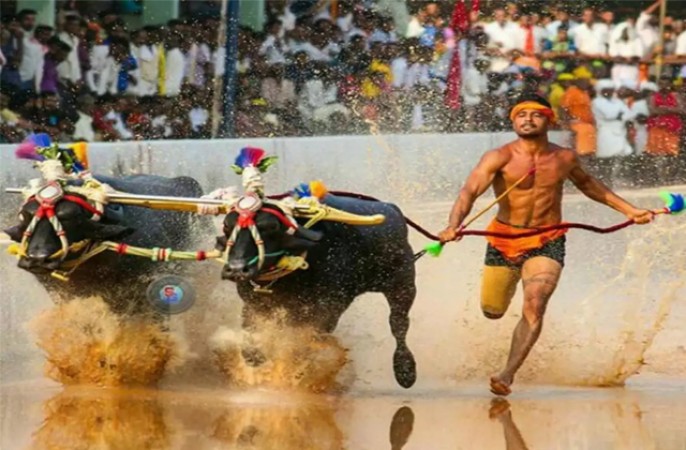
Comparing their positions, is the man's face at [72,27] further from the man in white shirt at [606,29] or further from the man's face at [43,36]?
the man in white shirt at [606,29]

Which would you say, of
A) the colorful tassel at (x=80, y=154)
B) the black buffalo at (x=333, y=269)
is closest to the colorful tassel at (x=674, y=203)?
the black buffalo at (x=333, y=269)

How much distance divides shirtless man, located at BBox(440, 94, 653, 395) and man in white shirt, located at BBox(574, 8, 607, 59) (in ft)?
31.5

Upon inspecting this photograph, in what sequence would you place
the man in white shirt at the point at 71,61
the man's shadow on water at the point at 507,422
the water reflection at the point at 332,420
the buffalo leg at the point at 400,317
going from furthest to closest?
the man in white shirt at the point at 71,61, the buffalo leg at the point at 400,317, the water reflection at the point at 332,420, the man's shadow on water at the point at 507,422

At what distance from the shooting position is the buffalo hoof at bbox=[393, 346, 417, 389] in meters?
13.5

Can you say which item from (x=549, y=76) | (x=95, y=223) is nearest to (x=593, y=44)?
(x=549, y=76)

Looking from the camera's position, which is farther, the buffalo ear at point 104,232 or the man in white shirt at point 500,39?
the man in white shirt at point 500,39

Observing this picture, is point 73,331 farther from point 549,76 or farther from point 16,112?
point 549,76

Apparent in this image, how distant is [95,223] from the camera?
12.9m

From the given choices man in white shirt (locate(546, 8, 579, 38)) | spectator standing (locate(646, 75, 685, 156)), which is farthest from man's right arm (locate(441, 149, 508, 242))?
spectator standing (locate(646, 75, 685, 156))

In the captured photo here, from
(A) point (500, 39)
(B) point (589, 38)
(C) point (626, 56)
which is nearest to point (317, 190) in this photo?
(A) point (500, 39)

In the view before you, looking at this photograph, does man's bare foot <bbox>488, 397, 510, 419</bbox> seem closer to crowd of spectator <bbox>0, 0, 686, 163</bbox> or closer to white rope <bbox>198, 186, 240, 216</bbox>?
white rope <bbox>198, 186, 240, 216</bbox>

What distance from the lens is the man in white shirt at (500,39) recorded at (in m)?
21.9

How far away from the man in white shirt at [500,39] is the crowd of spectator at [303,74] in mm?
10

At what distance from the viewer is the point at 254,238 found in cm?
1235
